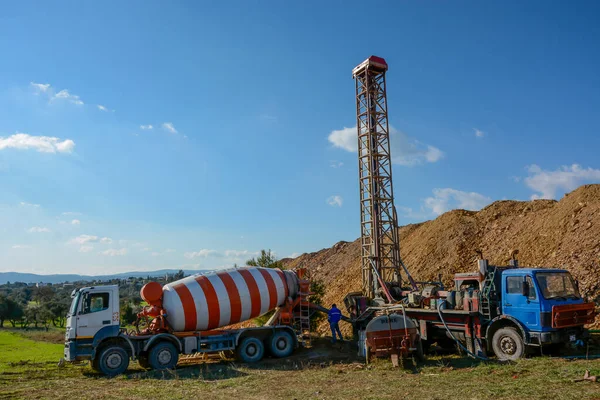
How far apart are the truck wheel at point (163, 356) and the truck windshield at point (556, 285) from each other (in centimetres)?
1183

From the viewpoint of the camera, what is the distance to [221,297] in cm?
1703

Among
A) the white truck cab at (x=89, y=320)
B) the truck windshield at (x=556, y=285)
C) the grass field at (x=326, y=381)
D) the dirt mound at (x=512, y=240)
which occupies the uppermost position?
the dirt mound at (x=512, y=240)

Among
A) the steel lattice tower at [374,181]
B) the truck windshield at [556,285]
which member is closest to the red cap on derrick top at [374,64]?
the steel lattice tower at [374,181]

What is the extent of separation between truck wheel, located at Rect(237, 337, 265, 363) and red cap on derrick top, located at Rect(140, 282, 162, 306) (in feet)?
11.0

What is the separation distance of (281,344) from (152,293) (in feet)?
16.7

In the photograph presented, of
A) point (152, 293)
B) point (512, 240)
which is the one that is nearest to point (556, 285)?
point (152, 293)

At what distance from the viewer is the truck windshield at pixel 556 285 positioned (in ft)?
46.7

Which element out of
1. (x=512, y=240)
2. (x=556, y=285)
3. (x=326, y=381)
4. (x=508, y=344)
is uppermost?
(x=512, y=240)

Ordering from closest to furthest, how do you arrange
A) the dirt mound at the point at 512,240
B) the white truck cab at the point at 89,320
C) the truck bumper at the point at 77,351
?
the truck bumper at the point at 77,351 → the white truck cab at the point at 89,320 → the dirt mound at the point at 512,240

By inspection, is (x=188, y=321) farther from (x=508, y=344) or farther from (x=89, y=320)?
(x=508, y=344)

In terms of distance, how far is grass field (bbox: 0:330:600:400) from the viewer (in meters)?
10.4

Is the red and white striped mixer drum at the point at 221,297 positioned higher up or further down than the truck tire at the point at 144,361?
higher up

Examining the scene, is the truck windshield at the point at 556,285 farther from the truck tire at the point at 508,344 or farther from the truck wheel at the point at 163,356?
the truck wheel at the point at 163,356

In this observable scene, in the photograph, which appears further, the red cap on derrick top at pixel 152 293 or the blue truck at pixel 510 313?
the red cap on derrick top at pixel 152 293
